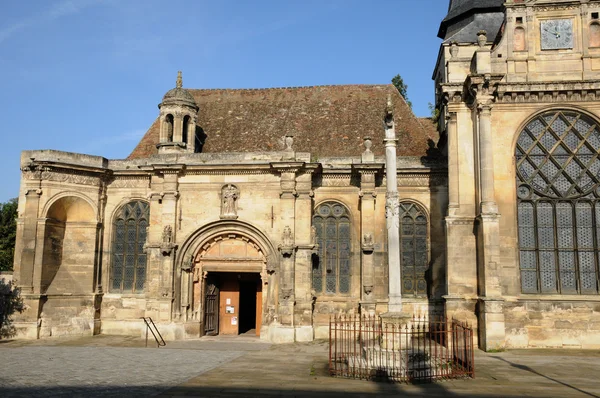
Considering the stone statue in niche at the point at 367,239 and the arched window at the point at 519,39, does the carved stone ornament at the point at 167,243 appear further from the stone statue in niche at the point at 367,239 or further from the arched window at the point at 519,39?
the arched window at the point at 519,39

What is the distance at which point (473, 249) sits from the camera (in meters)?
16.4

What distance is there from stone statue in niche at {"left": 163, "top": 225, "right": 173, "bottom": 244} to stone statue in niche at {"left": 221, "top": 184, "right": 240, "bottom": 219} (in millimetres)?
1993

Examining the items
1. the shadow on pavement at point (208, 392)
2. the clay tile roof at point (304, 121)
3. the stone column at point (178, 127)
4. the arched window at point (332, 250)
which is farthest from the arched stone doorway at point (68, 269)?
the shadow on pavement at point (208, 392)

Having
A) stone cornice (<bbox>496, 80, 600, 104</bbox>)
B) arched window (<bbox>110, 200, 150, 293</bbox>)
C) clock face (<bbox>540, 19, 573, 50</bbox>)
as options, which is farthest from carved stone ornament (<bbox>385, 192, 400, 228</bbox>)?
arched window (<bbox>110, 200, 150, 293</bbox>)

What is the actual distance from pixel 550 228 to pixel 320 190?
815 cm

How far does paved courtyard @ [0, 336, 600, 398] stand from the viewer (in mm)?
9727

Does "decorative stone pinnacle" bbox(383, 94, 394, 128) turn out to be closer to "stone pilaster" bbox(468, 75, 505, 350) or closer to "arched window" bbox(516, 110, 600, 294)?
"stone pilaster" bbox(468, 75, 505, 350)

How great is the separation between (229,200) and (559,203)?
11268 mm

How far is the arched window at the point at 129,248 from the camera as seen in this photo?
2030 centimetres

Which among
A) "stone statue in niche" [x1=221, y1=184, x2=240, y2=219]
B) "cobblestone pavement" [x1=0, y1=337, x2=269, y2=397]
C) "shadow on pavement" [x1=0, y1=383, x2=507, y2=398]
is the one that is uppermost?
"stone statue in niche" [x1=221, y1=184, x2=240, y2=219]

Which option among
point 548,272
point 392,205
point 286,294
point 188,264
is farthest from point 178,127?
point 548,272

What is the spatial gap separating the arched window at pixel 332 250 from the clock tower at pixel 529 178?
13.9 feet

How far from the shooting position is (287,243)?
59.0ft

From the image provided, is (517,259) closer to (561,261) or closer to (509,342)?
(561,261)
